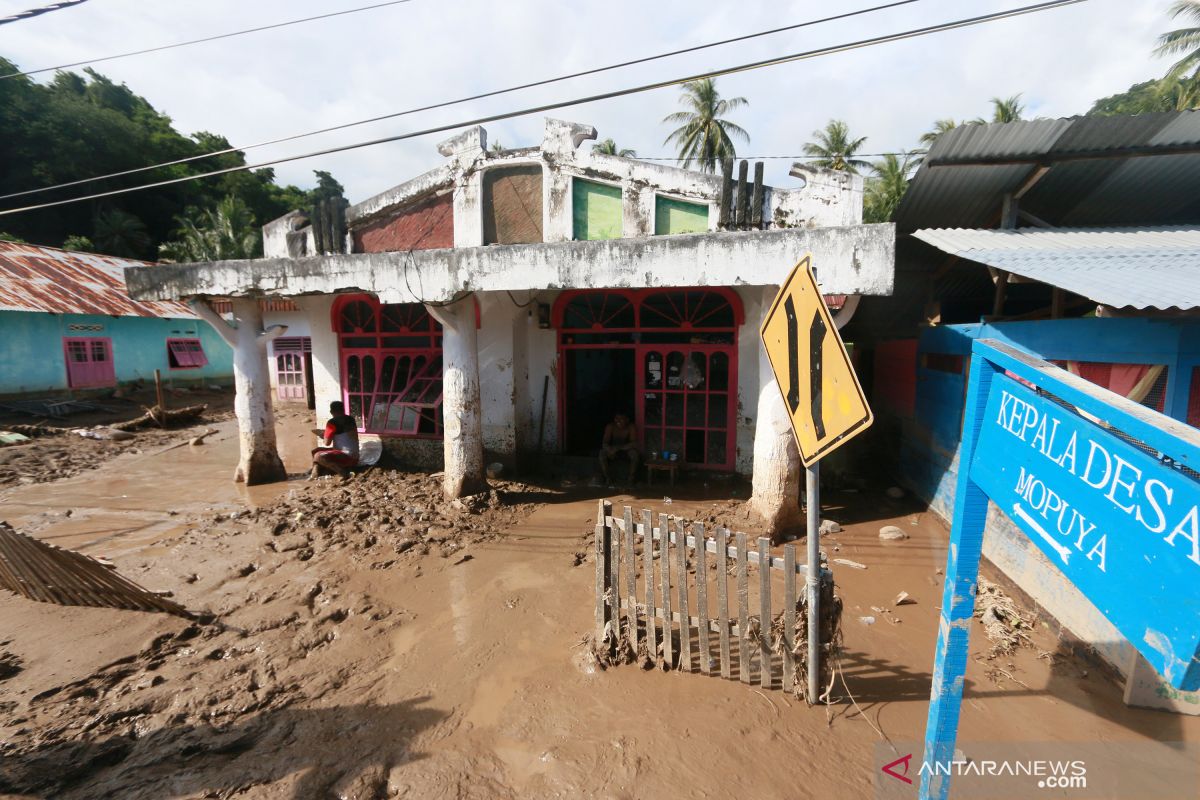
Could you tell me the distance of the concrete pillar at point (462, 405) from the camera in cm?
649

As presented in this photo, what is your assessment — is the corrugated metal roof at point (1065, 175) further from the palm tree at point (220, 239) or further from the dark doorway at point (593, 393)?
the palm tree at point (220, 239)

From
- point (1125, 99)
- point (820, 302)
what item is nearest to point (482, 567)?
point (820, 302)

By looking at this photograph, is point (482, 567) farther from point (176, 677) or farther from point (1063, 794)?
point (1063, 794)

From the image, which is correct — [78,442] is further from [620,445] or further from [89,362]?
[620,445]

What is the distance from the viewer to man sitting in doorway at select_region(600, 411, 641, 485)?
24.2 ft

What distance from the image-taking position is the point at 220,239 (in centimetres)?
2469

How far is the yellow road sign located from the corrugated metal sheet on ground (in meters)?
4.90

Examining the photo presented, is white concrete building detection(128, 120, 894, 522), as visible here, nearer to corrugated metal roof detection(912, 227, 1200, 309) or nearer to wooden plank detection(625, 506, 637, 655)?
corrugated metal roof detection(912, 227, 1200, 309)

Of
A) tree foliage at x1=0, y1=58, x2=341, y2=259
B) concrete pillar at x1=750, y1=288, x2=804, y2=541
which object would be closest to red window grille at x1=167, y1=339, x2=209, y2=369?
tree foliage at x1=0, y1=58, x2=341, y2=259

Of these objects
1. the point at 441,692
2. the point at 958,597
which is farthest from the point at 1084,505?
the point at 441,692

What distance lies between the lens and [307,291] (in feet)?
21.5

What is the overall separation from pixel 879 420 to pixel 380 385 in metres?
8.37

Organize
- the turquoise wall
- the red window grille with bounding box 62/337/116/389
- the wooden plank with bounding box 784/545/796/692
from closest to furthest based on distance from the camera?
the wooden plank with bounding box 784/545/796/692
the turquoise wall
the red window grille with bounding box 62/337/116/389

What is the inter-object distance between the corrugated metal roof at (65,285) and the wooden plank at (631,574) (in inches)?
635
